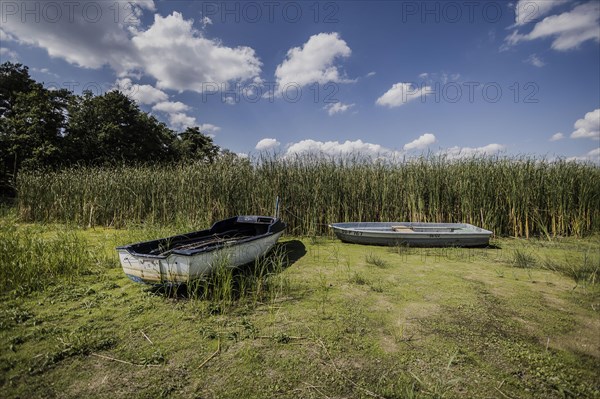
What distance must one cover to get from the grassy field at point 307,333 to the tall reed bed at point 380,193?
2.95 meters

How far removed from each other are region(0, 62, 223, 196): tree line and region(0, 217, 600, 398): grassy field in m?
12.7

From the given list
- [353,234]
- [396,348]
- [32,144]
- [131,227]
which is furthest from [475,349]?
[32,144]

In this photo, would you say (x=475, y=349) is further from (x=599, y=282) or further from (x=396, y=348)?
(x=599, y=282)

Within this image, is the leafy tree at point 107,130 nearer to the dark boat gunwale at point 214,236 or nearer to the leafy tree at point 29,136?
the leafy tree at point 29,136

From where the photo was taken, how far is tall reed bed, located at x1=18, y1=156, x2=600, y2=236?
717 centimetres

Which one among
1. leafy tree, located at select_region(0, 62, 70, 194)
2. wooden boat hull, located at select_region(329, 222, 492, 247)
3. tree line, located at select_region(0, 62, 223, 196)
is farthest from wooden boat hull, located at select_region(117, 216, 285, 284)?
leafy tree, located at select_region(0, 62, 70, 194)

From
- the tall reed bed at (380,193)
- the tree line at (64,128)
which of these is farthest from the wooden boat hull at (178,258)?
the tree line at (64,128)

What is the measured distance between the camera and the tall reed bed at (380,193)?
7.17m

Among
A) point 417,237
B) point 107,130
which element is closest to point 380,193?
point 417,237

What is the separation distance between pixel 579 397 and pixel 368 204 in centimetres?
615

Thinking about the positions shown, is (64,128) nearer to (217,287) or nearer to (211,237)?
(211,237)

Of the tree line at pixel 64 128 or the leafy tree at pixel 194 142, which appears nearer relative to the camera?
the tree line at pixel 64 128

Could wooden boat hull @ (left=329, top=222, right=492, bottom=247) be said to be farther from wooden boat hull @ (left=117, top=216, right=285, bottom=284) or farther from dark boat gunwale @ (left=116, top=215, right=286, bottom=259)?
wooden boat hull @ (left=117, top=216, right=285, bottom=284)

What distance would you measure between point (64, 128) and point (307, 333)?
84.9 ft
